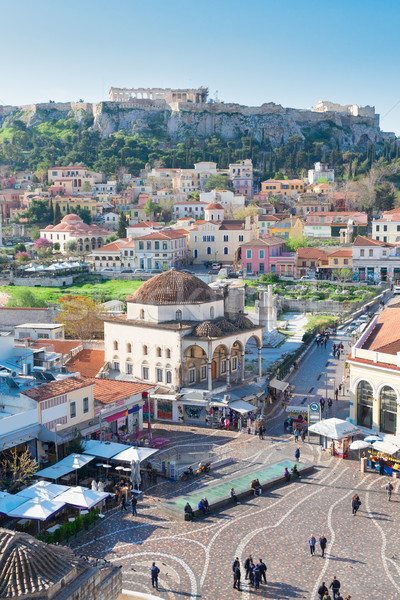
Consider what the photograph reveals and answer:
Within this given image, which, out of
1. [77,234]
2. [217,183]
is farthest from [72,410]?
[217,183]

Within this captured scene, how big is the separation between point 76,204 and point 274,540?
9097cm

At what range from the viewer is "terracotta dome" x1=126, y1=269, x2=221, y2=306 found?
35156mm

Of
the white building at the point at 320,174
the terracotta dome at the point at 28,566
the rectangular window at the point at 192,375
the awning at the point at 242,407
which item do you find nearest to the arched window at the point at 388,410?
the awning at the point at 242,407

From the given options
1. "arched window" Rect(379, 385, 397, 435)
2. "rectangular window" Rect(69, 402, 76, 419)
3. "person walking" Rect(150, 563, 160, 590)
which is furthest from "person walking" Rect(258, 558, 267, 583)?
"arched window" Rect(379, 385, 397, 435)

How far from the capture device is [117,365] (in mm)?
35938

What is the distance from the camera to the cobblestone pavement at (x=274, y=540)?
1659 centimetres

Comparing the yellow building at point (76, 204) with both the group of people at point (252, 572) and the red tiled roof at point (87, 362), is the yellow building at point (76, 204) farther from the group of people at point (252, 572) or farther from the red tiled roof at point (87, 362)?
the group of people at point (252, 572)

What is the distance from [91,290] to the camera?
72500 mm

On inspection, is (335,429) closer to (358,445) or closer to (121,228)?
(358,445)

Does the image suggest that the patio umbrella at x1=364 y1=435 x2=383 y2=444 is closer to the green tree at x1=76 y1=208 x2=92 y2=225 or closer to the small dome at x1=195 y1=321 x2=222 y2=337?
the small dome at x1=195 y1=321 x2=222 y2=337

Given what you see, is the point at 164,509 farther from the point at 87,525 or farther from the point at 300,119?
the point at 300,119

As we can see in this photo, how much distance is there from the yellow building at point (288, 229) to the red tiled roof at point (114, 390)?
57.9 m

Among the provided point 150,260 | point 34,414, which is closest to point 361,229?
point 150,260

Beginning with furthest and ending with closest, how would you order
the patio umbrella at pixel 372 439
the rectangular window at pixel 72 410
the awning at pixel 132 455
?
1. the rectangular window at pixel 72 410
2. the patio umbrella at pixel 372 439
3. the awning at pixel 132 455
